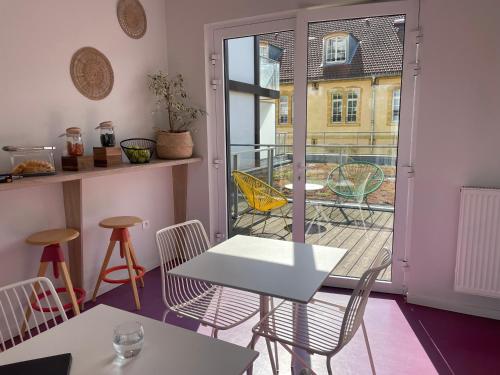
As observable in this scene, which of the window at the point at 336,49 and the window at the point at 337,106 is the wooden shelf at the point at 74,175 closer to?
the window at the point at 337,106

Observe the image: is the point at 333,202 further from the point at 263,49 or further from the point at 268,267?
the point at 268,267

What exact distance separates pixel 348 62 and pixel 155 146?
188cm

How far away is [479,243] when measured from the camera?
8.90ft

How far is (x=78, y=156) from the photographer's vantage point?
268 centimetres

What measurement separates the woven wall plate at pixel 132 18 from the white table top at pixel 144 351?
2.72 m

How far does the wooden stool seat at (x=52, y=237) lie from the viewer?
2.42 meters

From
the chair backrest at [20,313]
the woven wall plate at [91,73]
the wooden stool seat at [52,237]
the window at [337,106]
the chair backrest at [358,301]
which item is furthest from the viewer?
the window at [337,106]

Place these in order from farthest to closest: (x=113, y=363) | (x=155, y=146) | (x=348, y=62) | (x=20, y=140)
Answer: (x=155, y=146)
(x=348, y=62)
(x=20, y=140)
(x=113, y=363)

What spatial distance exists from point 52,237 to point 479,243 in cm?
298

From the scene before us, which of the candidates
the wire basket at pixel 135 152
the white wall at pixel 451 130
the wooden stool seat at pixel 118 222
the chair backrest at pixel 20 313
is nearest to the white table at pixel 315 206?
the white wall at pixel 451 130

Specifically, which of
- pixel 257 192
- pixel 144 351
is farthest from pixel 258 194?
pixel 144 351

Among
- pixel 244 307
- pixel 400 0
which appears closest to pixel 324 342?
pixel 244 307

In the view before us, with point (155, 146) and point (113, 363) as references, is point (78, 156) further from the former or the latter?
point (113, 363)

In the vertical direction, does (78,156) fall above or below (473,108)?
below
